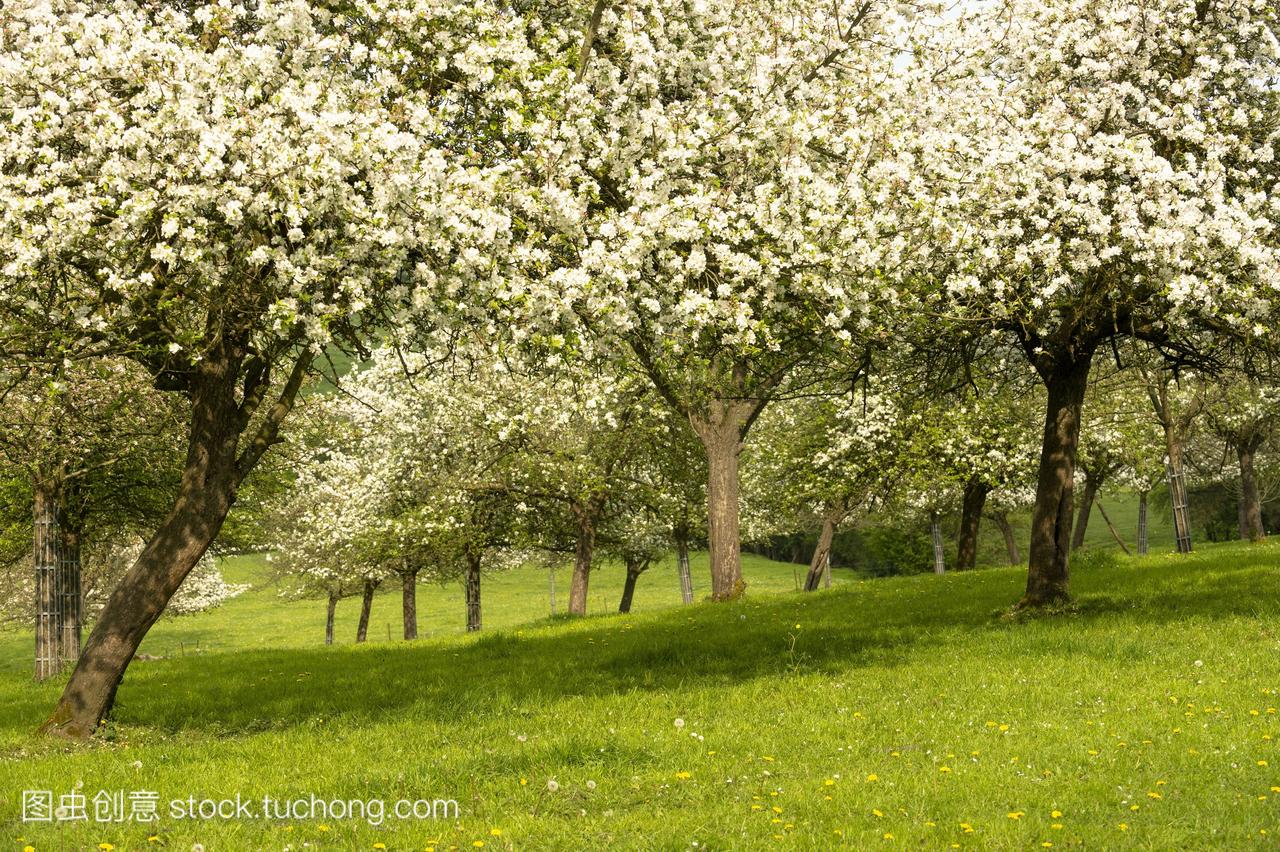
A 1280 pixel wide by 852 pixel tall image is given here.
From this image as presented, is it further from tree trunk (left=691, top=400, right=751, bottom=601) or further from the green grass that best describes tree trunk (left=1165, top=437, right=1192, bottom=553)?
tree trunk (left=691, top=400, right=751, bottom=601)

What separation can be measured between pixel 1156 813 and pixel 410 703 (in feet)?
31.8

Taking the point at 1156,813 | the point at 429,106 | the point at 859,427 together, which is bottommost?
the point at 1156,813

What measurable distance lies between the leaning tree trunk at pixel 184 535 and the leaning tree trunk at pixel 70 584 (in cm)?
→ 1428

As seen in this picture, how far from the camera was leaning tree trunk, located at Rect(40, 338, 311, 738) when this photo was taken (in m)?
13.9

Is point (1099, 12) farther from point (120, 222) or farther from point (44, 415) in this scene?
point (44, 415)

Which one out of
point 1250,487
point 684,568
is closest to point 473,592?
point 684,568

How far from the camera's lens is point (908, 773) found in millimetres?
10062

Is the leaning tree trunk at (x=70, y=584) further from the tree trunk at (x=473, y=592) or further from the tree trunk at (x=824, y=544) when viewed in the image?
the tree trunk at (x=824, y=544)

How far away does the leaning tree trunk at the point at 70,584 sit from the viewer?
27.1m

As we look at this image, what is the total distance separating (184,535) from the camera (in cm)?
1427

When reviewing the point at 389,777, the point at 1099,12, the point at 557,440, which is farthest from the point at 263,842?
the point at 557,440

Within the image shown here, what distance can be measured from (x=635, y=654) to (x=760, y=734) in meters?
6.22

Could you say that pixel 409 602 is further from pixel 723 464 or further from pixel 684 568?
pixel 723 464

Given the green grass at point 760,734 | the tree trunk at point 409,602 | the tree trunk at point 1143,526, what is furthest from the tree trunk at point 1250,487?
the tree trunk at point 409,602
